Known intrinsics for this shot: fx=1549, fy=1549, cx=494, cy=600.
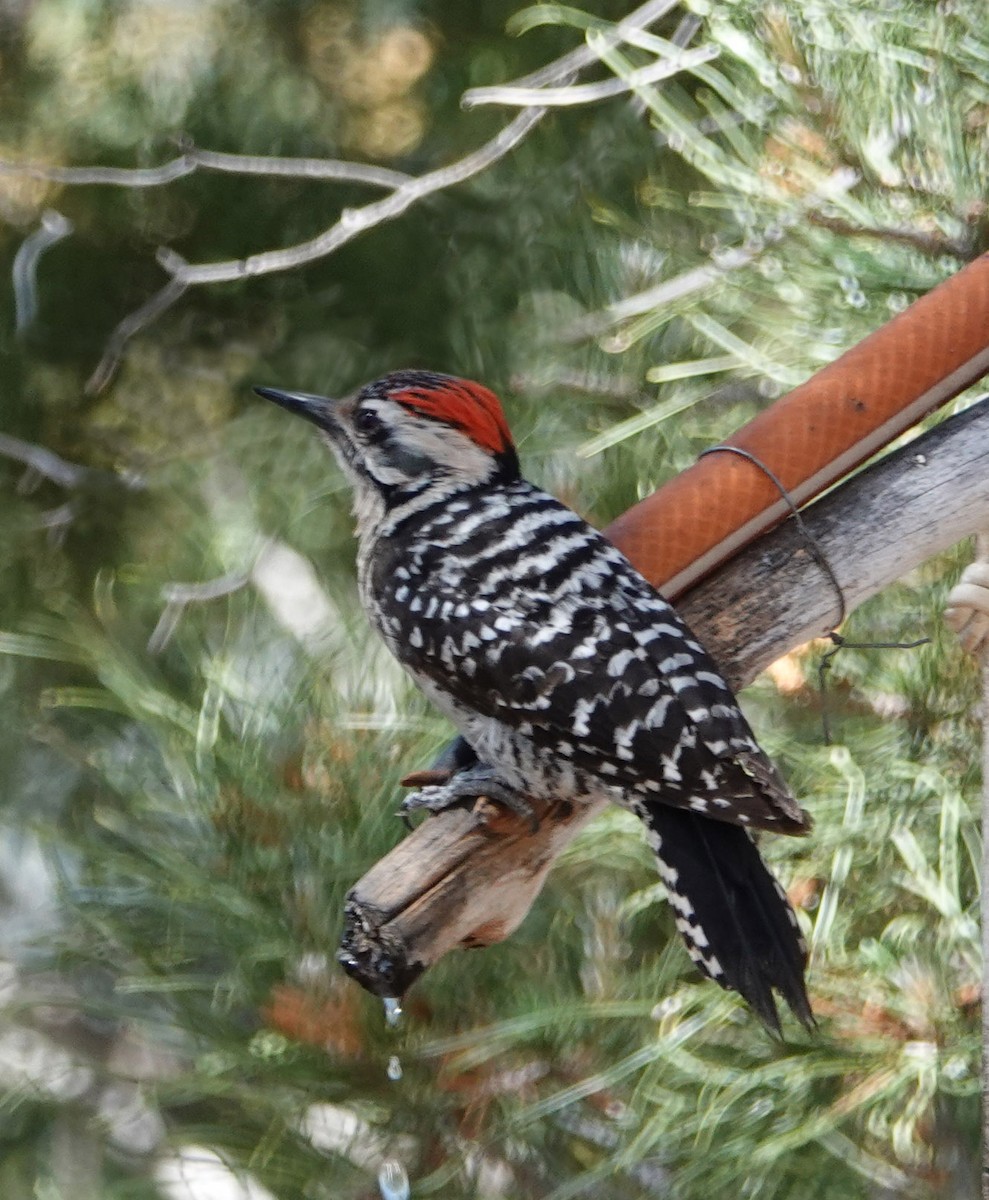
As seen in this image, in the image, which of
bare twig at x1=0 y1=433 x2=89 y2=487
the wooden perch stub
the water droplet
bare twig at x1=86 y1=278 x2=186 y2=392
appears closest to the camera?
the wooden perch stub

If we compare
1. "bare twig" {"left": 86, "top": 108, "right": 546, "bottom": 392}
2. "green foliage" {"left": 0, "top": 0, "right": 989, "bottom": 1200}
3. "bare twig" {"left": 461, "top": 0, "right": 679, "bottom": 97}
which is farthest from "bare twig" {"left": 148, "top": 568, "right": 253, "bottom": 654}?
"bare twig" {"left": 461, "top": 0, "right": 679, "bottom": 97}

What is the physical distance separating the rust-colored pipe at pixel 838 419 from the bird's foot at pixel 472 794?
Answer: 0.18m

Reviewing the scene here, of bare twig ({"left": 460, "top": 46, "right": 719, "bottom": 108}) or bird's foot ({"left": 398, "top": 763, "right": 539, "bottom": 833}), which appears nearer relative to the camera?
bird's foot ({"left": 398, "top": 763, "right": 539, "bottom": 833})

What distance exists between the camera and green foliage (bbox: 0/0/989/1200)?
1176mm

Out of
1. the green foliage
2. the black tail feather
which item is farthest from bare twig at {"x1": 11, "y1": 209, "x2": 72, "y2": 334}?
the black tail feather

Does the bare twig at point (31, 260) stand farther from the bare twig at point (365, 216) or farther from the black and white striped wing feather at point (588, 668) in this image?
the black and white striped wing feather at point (588, 668)

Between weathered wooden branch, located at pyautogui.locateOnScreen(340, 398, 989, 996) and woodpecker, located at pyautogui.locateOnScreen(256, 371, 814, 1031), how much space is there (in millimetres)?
37

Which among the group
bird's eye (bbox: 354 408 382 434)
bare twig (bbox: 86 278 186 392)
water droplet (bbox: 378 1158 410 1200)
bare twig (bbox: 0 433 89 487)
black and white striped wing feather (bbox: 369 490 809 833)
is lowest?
water droplet (bbox: 378 1158 410 1200)

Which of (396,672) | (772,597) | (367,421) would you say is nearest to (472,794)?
(772,597)

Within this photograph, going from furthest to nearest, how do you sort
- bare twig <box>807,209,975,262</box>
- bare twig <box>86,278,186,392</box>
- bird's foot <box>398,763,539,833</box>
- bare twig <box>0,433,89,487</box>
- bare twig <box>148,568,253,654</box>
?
bare twig <box>0,433,89,487</box> → bare twig <box>86,278,186,392</box> → bare twig <box>148,568,253,654</box> → bare twig <box>807,209,975,262</box> → bird's foot <box>398,763,539,833</box>

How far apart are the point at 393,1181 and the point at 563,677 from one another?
56 cm

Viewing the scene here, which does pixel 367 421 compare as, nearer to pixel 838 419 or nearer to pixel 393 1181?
pixel 838 419

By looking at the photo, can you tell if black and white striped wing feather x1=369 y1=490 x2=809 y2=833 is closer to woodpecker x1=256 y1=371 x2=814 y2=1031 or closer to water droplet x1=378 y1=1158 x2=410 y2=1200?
woodpecker x1=256 y1=371 x2=814 y2=1031

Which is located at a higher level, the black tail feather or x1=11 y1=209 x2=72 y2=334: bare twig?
x1=11 y1=209 x2=72 y2=334: bare twig
